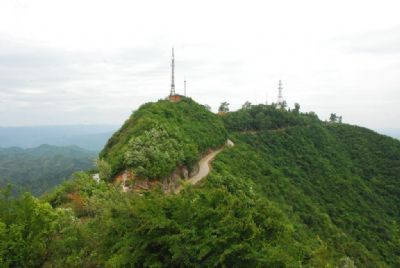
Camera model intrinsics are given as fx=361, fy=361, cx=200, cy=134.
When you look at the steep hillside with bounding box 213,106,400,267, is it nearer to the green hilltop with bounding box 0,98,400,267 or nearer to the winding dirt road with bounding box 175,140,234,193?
the green hilltop with bounding box 0,98,400,267

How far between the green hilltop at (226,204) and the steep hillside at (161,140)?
0.11 m

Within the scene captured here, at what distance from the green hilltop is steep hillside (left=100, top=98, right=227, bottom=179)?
113mm

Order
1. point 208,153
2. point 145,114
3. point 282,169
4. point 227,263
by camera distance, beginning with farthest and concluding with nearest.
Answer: point 282,169, point 208,153, point 145,114, point 227,263

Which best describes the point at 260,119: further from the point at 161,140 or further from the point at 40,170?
the point at 40,170

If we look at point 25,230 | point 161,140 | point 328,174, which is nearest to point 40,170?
Answer: point 328,174

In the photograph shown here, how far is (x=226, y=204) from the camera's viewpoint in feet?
44.4

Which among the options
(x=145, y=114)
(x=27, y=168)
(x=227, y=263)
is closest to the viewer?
(x=227, y=263)

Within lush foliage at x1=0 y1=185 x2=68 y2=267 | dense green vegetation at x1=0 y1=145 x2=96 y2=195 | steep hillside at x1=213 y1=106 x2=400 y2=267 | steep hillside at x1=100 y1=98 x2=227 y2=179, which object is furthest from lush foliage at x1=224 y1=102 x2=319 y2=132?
dense green vegetation at x1=0 y1=145 x2=96 y2=195

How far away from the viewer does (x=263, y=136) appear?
61.2 metres

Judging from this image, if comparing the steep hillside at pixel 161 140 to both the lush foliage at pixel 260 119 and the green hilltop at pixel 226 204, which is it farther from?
the lush foliage at pixel 260 119

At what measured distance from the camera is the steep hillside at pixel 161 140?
82.2 feet

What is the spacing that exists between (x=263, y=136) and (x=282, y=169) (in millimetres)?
12020

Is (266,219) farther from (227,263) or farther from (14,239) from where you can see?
(14,239)

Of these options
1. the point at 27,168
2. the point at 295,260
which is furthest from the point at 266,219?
the point at 27,168
